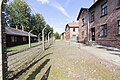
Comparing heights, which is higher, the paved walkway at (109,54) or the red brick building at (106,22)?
the red brick building at (106,22)

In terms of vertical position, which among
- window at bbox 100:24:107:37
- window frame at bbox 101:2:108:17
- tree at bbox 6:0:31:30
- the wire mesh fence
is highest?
tree at bbox 6:0:31:30

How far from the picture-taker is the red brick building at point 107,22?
1560 centimetres

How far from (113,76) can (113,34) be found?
1208cm

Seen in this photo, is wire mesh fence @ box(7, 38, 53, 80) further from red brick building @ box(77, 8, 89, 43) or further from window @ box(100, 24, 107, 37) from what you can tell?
red brick building @ box(77, 8, 89, 43)

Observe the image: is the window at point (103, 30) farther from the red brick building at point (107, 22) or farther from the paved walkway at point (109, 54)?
the paved walkway at point (109, 54)

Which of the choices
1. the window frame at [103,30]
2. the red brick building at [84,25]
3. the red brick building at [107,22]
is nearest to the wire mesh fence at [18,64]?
the red brick building at [107,22]

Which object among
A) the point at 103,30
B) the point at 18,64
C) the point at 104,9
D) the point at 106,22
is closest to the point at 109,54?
the point at 106,22

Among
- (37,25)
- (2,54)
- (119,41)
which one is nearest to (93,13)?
(119,41)

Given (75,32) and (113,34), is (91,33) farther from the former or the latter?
(75,32)

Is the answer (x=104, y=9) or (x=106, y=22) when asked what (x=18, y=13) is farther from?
(x=106, y=22)

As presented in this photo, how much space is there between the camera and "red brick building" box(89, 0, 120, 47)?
15602mm

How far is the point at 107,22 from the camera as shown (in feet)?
59.0

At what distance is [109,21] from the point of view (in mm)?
17375

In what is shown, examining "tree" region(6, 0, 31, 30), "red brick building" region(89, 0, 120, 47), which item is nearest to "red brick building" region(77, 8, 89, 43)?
"red brick building" region(89, 0, 120, 47)
